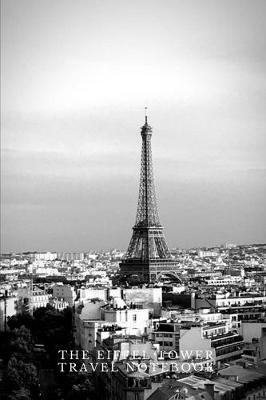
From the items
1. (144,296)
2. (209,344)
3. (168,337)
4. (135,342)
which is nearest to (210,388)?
(135,342)

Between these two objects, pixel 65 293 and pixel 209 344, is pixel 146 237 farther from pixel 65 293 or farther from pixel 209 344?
pixel 209 344

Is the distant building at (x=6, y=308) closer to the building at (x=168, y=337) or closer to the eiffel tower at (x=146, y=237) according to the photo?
the building at (x=168, y=337)

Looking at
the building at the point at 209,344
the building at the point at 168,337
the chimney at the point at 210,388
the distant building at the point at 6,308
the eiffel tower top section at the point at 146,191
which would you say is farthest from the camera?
the eiffel tower top section at the point at 146,191

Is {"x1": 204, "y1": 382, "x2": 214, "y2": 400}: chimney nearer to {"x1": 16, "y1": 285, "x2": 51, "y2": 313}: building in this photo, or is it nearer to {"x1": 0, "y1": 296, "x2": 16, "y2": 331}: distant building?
{"x1": 0, "y1": 296, "x2": 16, "y2": 331}: distant building

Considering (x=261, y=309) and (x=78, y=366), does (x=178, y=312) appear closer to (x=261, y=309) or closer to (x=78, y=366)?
(x=261, y=309)

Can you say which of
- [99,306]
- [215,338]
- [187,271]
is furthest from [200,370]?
[187,271]

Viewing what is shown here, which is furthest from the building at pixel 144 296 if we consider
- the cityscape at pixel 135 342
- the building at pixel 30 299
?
the building at pixel 30 299

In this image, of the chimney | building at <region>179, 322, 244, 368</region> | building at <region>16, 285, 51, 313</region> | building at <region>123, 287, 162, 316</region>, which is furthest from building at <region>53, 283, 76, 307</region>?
the chimney

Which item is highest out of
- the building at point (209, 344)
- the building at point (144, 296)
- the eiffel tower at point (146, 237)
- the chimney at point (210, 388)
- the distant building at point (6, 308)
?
the eiffel tower at point (146, 237)
